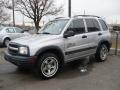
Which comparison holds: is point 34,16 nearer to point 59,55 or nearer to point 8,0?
point 8,0

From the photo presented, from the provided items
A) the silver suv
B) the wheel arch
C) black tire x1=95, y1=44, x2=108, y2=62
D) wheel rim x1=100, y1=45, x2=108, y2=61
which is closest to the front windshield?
the silver suv

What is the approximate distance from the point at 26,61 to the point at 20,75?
3.55ft

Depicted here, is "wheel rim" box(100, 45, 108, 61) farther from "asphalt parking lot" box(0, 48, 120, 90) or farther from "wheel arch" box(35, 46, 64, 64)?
"wheel arch" box(35, 46, 64, 64)

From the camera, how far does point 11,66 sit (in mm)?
7789

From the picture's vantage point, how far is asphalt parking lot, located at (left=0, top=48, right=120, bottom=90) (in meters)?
5.49

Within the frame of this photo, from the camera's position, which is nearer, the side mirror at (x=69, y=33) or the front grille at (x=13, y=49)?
the front grille at (x=13, y=49)

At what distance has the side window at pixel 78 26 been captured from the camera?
7004mm

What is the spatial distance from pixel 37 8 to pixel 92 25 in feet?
54.4

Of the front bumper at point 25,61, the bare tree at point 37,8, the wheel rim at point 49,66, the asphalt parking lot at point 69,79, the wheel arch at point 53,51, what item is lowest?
the asphalt parking lot at point 69,79

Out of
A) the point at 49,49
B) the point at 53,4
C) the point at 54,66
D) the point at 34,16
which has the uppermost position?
the point at 53,4

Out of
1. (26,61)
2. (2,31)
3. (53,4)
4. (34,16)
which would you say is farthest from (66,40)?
(53,4)

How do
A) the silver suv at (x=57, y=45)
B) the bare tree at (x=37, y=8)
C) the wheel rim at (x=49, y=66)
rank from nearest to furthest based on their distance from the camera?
the silver suv at (x=57, y=45) < the wheel rim at (x=49, y=66) < the bare tree at (x=37, y=8)

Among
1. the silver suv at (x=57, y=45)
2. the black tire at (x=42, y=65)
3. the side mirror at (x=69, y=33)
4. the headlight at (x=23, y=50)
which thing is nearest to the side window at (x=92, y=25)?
the silver suv at (x=57, y=45)

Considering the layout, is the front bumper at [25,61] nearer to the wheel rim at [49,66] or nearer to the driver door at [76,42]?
the wheel rim at [49,66]
